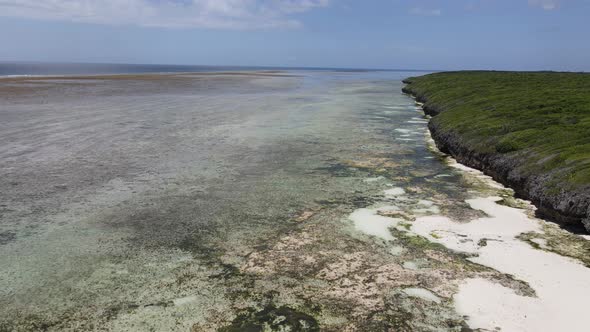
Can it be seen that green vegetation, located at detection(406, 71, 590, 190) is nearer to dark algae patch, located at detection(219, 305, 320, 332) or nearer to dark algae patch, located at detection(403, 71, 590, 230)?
dark algae patch, located at detection(403, 71, 590, 230)

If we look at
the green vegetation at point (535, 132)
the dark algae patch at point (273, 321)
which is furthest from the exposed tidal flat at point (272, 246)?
the green vegetation at point (535, 132)

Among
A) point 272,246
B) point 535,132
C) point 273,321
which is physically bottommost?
point 273,321

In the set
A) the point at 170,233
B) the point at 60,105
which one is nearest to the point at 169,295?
the point at 170,233

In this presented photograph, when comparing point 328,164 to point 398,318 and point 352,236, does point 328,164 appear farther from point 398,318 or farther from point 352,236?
point 398,318

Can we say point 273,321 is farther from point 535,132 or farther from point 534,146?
point 535,132

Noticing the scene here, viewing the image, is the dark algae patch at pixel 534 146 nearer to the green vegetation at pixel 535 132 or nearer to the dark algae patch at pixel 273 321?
the green vegetation at pixel 535 132

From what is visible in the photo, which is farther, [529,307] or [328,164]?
[328,164]

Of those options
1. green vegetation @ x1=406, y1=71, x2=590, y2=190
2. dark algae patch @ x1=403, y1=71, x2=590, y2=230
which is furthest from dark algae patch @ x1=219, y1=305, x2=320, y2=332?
green vegetation @ x1=406, y1=71, x2=590, y2=190

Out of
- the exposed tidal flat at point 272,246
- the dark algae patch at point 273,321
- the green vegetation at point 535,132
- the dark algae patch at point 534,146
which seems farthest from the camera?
the green vegetation at point 535,132

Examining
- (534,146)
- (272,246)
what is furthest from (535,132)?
(272,246)
